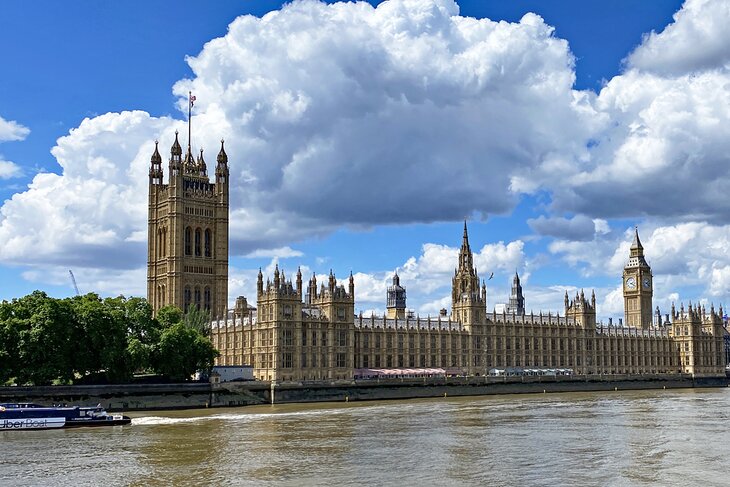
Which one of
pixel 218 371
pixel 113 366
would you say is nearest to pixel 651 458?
pixel 113 366

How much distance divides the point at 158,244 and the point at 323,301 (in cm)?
5740

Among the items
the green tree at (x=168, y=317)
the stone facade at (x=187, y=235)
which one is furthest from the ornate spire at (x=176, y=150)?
the green tree at (x=168, y=317)

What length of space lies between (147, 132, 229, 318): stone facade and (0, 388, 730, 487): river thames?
81035 millimetres

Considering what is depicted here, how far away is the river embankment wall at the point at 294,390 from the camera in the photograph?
9869 cm

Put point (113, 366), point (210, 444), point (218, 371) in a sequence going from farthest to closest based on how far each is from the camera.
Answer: point (218, 371), point (113, 366), point (210, 444)

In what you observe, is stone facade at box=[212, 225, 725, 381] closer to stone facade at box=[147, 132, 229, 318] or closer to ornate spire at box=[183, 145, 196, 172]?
stone facade at box=[147, 132, 229, 318]

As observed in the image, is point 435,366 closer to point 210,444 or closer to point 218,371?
point 218,371

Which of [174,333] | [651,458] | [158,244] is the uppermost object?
[158,244]

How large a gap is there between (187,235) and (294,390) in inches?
2764

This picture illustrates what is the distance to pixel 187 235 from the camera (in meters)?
183

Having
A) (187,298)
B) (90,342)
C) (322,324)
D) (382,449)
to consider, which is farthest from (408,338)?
(382,449)

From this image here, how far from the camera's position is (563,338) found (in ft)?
604

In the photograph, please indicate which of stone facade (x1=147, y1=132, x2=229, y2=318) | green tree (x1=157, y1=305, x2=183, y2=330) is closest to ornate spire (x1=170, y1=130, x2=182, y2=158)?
stone facade (x1=147, y1=132, x2=229, y2=318)

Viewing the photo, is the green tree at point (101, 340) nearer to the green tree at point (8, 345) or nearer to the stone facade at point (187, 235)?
the green tree at point (8, 345)
